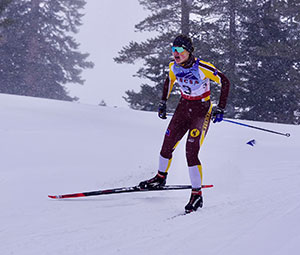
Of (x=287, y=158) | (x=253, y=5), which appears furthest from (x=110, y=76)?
(x=287, y=158)

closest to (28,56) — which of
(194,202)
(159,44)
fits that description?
(159,44)

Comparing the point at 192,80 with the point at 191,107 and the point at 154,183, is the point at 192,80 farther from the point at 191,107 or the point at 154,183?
the point at 154,183

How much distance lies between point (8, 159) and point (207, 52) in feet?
48.5

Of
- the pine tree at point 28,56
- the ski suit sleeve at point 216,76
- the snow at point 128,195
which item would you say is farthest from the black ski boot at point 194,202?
the pine tree at point 28,56

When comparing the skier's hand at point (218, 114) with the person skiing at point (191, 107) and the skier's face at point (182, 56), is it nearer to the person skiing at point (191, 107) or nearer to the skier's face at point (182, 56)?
the person skiing at point (191, 107)

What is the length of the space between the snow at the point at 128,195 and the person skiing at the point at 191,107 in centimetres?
43

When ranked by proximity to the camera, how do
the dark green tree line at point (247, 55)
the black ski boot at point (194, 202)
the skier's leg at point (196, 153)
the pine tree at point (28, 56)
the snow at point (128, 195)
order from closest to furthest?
the snow at point (128, 195), the black ski boot at point (194, 202), the skier's leg at point (196, 153), the dark green tree line at point (247, 55), the pine tree at point (28, 56)

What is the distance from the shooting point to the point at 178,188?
4781mm

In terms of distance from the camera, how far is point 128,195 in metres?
4.62

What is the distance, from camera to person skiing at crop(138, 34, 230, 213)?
4316 millimetres

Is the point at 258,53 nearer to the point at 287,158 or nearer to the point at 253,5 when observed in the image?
the point at 253,5

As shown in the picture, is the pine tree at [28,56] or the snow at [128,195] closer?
the snow at [128,195]

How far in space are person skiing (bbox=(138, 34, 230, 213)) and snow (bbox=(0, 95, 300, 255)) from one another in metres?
0.43

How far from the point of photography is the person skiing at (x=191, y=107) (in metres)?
4.32
